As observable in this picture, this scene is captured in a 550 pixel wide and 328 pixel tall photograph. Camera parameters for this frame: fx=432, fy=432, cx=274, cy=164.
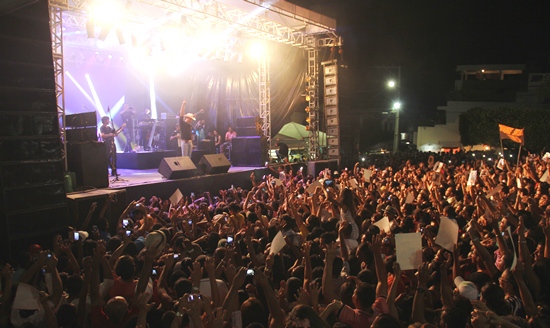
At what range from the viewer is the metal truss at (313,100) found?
53.7 feet

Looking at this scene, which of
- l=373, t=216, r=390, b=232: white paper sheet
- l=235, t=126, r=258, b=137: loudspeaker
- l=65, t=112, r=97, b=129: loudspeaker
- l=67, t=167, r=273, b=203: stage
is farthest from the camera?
l=235, t=126, r=258, b=137: loudspeaker

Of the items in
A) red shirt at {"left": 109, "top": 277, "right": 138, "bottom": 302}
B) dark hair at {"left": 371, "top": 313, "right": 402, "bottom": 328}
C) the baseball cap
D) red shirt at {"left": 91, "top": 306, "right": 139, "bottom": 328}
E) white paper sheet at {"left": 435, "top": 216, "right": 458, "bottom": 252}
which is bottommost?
red shirt at {"left": 91, "top": 306, "right": 139, "bottom": 328}

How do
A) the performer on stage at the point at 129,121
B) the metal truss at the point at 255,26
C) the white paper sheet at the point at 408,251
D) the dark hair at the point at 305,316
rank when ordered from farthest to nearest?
the performer on stage at the point at 129,121 < the metal truss at the point at 255,26 < the white paper sheet at the point at 408,251 < the dark hair at the point at 305,316

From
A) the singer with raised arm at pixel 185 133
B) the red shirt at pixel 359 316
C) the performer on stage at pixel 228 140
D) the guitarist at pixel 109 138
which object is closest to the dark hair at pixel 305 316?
the red shirt at pixel 359 316

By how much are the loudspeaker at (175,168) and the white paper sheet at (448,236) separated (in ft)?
25.8

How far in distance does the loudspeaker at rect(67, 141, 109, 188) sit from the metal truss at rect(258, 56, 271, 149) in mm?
6959

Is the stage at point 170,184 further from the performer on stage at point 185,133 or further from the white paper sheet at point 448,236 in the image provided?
the white paper sheet at point 448,236

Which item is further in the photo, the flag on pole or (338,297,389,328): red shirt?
the flag on pole

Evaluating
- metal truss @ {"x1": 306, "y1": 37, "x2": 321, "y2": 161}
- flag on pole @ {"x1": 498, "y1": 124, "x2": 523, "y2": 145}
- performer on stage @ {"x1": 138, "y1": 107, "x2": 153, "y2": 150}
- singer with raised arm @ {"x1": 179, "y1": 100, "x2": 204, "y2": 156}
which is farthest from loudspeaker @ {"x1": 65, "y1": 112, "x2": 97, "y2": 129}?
flag on pole @ {"x1": 498, "y1": 124, "x2": 523, "y2": 145}

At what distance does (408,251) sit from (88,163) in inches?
303

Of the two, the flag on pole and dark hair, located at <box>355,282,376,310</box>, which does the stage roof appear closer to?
the flag on pole

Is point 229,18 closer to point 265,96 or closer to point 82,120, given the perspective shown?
point 265,96

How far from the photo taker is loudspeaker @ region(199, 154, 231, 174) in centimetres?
1180

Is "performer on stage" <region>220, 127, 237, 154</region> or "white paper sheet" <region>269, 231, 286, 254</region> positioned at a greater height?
"performer on stage" <region>220, 127, 237, 154</region>
